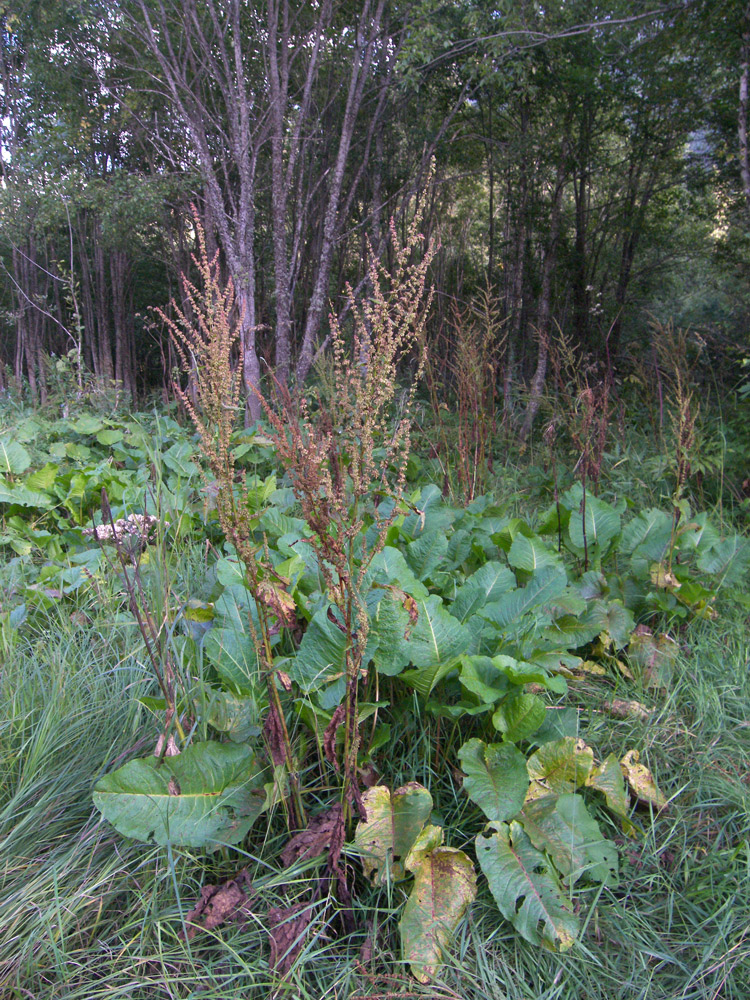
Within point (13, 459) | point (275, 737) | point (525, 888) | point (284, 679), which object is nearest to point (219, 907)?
point (275, 737)

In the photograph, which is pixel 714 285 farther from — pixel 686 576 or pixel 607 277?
pixel 686 576

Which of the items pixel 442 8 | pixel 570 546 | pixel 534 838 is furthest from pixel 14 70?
pixel 534 838

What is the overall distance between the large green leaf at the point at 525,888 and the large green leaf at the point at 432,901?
2.2 inches

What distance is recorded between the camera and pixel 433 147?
5.31 m

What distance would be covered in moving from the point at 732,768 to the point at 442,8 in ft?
20.3

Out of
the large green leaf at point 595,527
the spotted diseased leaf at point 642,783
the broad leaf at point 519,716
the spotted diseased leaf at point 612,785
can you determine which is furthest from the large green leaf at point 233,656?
the large green leaf at point 595,527

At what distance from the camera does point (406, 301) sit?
129 cm

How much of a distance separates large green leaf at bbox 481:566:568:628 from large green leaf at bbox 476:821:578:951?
634 millimetres

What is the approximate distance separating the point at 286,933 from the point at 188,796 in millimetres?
351

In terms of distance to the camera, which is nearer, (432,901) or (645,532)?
(432,901)

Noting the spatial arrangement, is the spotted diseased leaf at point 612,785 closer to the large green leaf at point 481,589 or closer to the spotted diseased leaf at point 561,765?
the spotted diseased leaf at point 561,765

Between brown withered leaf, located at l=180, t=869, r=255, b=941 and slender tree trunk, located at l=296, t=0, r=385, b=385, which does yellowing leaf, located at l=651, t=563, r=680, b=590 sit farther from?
slender tree trunk, located at l=296, t=0, r=385, b=385

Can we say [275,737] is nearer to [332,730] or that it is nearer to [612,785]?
[332,730]

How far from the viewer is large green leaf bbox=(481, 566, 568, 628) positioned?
1.94 meters
